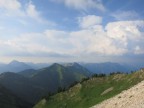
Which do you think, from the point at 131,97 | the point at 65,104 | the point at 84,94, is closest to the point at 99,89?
the point at 84,94

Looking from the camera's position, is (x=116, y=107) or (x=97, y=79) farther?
(x=97, y=79)

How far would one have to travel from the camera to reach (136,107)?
38.5 meters

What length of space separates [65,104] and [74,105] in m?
12.5

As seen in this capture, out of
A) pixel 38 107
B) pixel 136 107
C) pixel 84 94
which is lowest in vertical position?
pixel 38 107

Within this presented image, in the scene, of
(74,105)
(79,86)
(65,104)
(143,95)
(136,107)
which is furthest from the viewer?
(79,86)

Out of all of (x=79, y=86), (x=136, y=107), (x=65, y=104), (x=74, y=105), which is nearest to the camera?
(x=136, y=107)

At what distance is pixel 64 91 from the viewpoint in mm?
174125

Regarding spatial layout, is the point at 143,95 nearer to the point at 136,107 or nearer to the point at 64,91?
the point at 136,107

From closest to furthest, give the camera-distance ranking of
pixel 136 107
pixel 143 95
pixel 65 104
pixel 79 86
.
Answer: pixel 136 107
pixel 143 95
pixel 65 104
pixel 79 86

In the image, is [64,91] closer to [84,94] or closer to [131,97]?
[84,94]

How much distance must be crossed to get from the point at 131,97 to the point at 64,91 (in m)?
129

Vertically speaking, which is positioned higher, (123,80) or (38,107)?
(123,80)

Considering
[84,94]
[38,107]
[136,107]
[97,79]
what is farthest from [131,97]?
[38,107]

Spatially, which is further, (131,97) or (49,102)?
(49,102)
